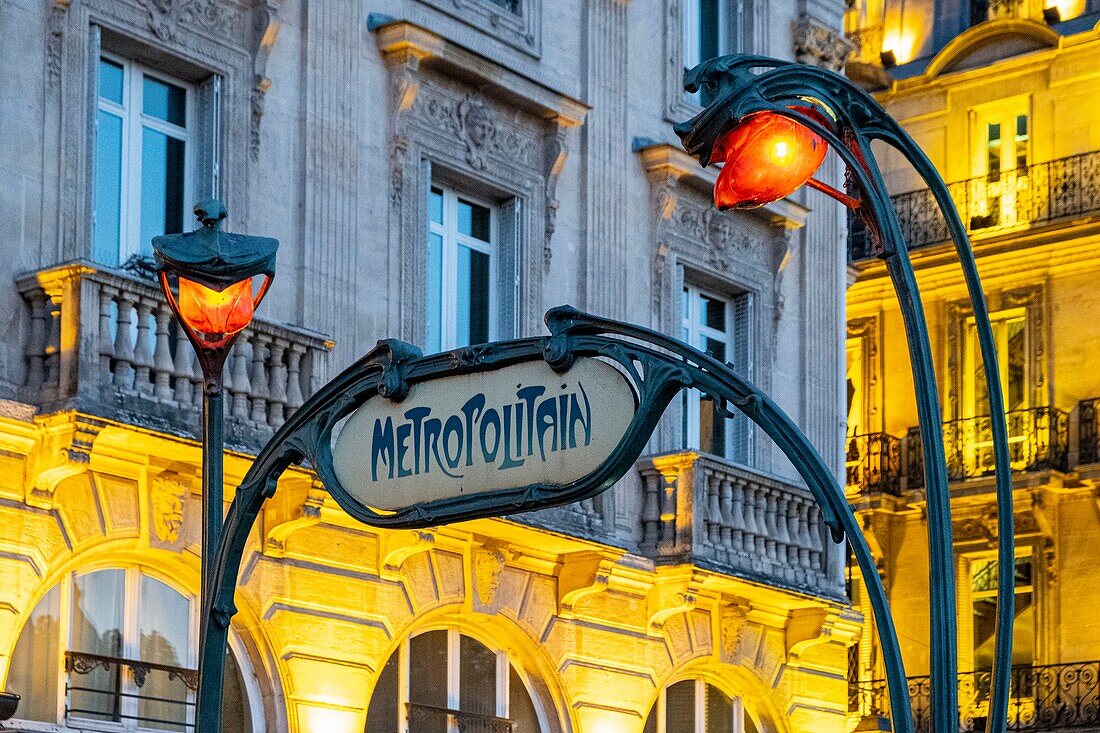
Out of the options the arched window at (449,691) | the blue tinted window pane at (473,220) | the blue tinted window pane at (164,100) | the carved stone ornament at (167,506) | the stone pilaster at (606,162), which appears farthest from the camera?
the stone pilaster at (606,162)

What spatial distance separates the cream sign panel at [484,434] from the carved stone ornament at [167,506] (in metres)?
7.66

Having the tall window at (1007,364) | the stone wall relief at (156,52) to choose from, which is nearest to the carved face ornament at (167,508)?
the stone wall relief at (156,52)

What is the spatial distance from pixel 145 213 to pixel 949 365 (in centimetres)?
1938

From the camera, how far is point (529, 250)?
2116 cm

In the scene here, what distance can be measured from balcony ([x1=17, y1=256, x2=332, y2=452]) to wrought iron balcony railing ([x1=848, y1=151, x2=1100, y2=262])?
18687 millimetres

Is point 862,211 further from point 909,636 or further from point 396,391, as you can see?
point 909,636

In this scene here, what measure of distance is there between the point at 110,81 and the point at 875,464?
1940 cm

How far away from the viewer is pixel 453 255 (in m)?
20.7

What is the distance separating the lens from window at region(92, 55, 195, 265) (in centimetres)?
1717

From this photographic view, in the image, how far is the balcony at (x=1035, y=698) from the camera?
32.2 m

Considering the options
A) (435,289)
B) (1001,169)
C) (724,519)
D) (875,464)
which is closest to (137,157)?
(435,289)

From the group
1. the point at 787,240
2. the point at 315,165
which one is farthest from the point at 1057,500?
the point at 315,165

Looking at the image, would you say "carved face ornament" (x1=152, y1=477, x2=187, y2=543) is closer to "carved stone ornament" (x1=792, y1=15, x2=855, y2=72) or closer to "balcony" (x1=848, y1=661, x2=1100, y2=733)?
"carved stone ornament" (x1=792, y1=15, x2=855, y2=72)

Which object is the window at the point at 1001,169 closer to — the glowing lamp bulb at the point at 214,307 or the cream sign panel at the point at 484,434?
the glowing lamp bulb at the point at 214,307
